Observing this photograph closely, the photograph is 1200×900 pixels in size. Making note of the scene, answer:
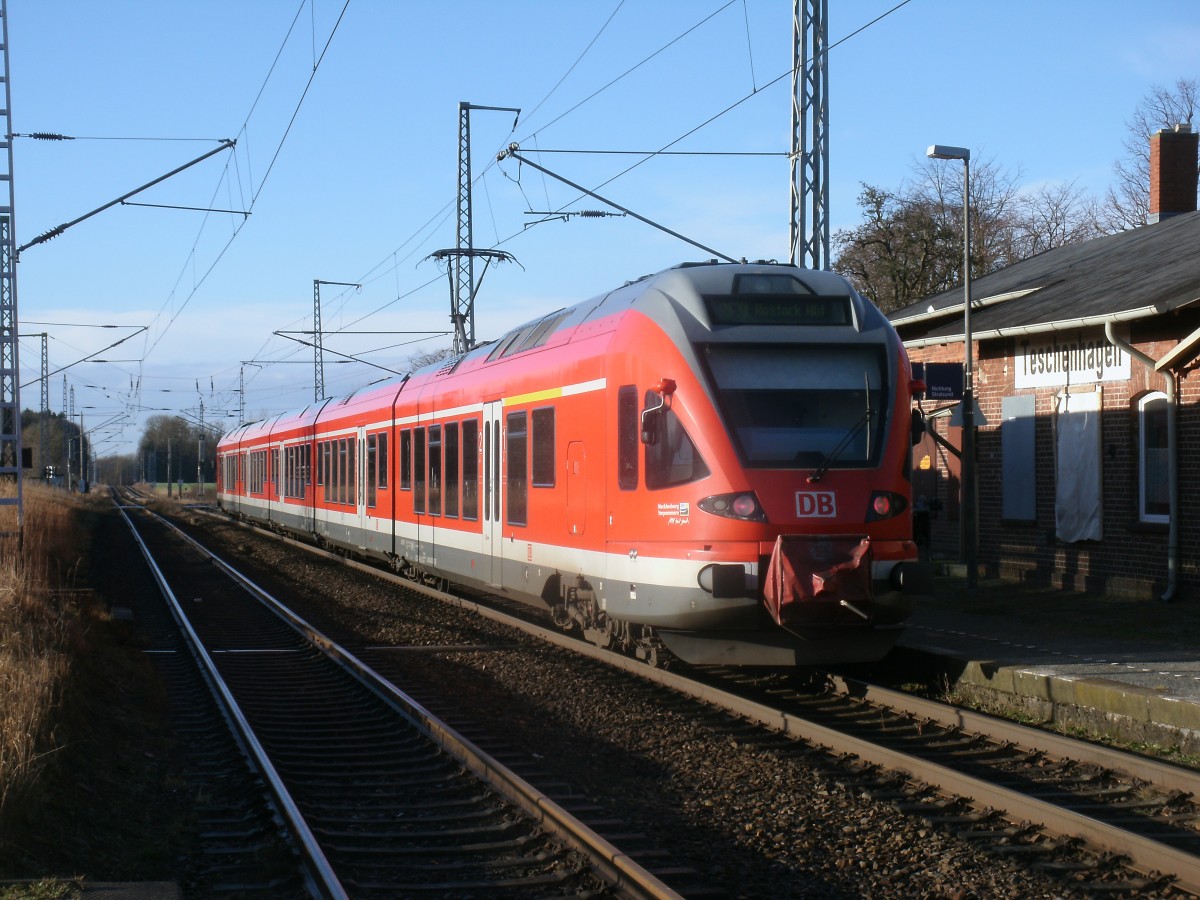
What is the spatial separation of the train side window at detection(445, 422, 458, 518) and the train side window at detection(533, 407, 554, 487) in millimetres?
3453

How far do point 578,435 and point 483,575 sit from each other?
395 centimetres

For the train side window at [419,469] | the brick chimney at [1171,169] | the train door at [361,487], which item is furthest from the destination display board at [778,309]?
the brick chimney at [1171,169]

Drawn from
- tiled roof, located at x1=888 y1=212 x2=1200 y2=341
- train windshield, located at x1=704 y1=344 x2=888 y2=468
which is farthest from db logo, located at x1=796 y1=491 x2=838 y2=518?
tiled roof, located at x1=888 y1=212 x2=1200 y2=341

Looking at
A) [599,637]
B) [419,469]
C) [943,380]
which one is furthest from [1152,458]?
[419,469]

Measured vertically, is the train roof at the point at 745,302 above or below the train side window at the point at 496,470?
above

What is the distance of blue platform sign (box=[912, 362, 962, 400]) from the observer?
16734 millimetres

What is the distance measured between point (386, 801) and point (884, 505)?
4481mm

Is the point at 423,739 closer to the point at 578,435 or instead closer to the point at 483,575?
the point at 578,435

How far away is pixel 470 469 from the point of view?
A: 15680mm

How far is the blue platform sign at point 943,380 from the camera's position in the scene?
16734 mm

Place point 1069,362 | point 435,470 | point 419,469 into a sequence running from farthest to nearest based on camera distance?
point 419,469 → point 435,470 → point 1069,362

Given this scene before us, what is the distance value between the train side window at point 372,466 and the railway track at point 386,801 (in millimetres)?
9011

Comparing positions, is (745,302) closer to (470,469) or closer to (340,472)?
(470,469)

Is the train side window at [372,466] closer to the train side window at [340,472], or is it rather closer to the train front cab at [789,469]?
the train side window at [340,472]
